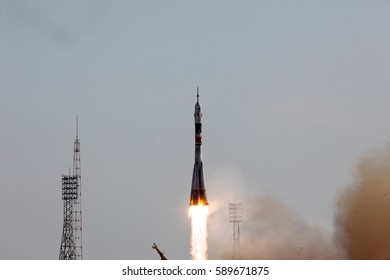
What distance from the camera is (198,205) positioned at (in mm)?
193750

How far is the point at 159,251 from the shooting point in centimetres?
19300

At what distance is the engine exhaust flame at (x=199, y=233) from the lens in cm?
19138

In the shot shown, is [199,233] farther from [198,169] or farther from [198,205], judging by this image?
[198,169]

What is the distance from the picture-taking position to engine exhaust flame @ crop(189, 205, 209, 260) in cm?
19138

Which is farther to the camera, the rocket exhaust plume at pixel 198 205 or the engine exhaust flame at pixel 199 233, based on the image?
the rocket exhaust plume at pixel 198 205

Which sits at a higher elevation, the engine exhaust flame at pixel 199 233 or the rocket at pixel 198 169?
the rocket at pixel 198 169

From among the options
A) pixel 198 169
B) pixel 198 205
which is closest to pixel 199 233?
pixel 198 205

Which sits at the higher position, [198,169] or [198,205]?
[198,169]

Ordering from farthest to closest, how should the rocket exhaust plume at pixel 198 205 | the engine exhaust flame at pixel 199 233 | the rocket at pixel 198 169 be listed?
the rocket at pixel 198 169 < the rocket exhaust plume at pixel 198 205 < the engine exhaust flame at pixel 199 233

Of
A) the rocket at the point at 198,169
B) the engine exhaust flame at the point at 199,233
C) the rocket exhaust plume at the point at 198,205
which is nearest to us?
the engine exhaust flame at the point at 199,233

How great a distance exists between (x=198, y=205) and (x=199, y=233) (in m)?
3.41

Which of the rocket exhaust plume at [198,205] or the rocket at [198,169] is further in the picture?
the rocket at [198,169]

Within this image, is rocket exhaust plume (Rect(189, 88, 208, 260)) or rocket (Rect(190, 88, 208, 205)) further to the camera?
rocket (Rect(190, 88, 208, 205))
